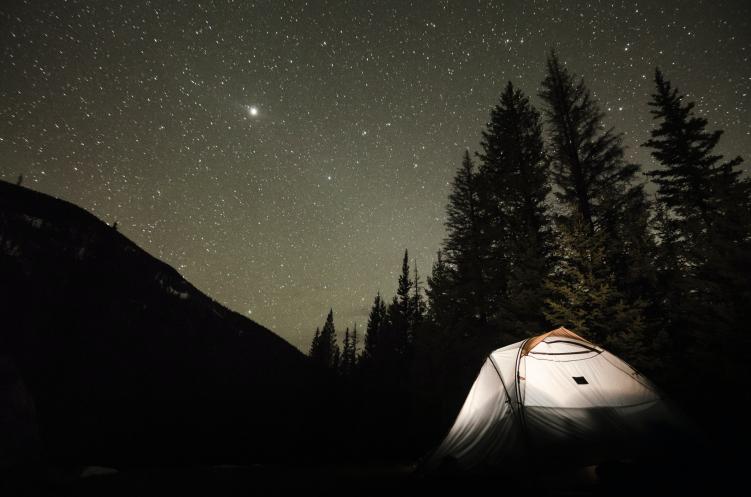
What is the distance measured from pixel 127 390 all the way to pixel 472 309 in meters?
19.6

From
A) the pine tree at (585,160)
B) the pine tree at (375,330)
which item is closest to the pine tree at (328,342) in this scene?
the pine tree at (375,330)

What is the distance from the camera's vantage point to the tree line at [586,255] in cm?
830

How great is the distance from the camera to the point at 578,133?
44.0ft

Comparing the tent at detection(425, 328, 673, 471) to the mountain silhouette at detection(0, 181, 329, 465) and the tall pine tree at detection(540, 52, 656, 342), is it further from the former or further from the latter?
the mountain silhouette at detection(0, 181, 329, 465)

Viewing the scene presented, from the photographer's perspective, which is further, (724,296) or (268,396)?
(268,396)

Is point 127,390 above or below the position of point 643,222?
below

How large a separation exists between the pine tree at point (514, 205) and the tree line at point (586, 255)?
0.20 ft

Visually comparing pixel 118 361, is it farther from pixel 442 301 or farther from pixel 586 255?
pixel 586 255

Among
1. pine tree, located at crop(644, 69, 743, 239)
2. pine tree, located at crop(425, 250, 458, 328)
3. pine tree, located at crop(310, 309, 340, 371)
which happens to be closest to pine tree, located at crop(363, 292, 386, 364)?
pine tree, located at crop(310, 309, 340, 371)

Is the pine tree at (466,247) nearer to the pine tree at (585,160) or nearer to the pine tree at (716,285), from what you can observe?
the pine tree at (585,160)

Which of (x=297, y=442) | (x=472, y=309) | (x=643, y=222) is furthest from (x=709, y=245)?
(x=297, y=442)

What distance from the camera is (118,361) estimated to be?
18.9 metres

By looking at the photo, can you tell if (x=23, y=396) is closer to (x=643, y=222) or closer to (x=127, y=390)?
(x=127, y=390)

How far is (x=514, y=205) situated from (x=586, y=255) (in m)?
4.60
